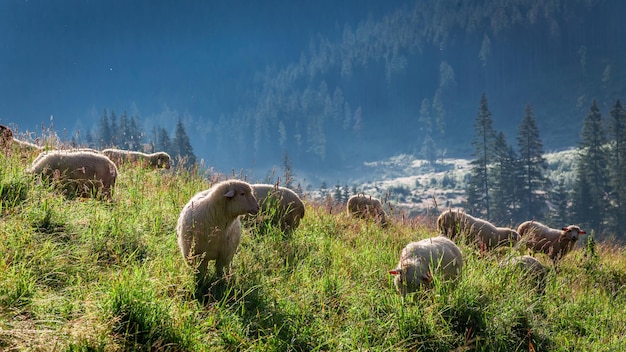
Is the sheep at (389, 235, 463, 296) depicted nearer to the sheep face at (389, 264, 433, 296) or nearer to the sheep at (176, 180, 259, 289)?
the sheep face at (389, 264, 433, 296)

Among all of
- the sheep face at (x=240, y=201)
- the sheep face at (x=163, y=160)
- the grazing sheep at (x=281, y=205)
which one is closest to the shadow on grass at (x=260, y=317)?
the sheep face at (x=240, y=201)

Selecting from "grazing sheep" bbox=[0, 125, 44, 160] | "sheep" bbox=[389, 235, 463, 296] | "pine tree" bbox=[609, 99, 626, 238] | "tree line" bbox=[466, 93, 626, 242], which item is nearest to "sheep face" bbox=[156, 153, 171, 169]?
"grazing sheep" bbox=[0, 125, 44, 160]

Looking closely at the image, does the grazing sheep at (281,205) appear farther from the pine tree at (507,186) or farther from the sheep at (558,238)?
the pine tree at (507,186)

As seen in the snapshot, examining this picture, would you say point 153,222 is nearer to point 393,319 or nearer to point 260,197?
point 260,197

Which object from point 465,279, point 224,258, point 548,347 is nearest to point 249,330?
point 224,258

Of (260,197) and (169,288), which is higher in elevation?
(260,197)

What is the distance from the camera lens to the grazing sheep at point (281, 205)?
8.42 metres

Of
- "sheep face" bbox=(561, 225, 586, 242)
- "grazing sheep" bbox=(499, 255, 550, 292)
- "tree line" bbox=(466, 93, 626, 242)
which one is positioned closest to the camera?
"grazing sheep" bbox=(499, 255, 550, 292)

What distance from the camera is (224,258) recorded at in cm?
572

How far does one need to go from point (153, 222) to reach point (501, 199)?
8147cm

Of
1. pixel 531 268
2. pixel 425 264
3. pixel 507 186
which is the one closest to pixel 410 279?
pixel 425 264

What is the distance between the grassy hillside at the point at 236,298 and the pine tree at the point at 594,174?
69.7 m

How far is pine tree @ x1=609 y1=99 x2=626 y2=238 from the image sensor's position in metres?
65.9

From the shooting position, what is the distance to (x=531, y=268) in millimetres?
7980
